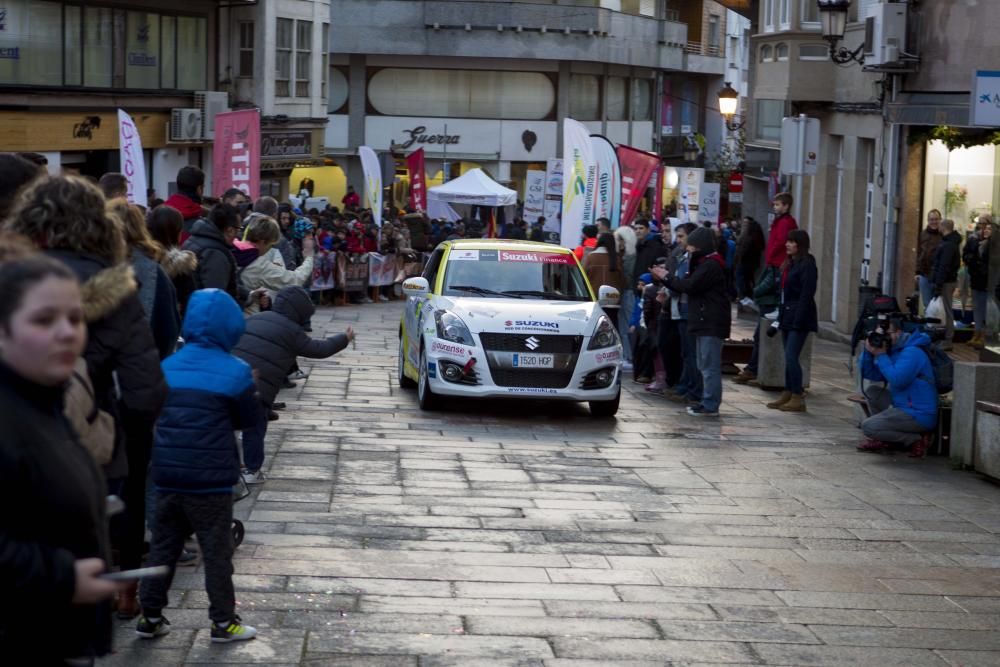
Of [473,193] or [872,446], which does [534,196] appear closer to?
[473,193]

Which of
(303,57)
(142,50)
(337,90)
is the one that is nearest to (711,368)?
(142,50)

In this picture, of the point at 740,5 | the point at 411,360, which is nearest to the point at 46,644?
the point at 411,360

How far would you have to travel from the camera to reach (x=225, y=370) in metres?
6.69

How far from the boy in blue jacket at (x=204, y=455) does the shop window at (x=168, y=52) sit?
1189 inches

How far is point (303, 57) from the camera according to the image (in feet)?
151

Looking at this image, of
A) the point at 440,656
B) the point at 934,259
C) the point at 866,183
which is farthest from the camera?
the point at 866,183

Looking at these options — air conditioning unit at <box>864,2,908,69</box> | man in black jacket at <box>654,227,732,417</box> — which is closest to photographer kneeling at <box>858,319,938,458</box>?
man in black jacket at <box>654,227,732,417</box>

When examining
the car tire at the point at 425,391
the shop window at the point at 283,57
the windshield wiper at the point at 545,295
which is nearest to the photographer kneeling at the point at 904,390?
the windshield wiper at the point at 545,295

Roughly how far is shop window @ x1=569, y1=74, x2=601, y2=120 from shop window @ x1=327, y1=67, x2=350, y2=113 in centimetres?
860

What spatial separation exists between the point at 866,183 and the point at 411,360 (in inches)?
466

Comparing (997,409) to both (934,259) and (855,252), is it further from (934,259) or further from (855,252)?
(855,252)

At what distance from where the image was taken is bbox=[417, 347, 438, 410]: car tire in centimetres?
1466

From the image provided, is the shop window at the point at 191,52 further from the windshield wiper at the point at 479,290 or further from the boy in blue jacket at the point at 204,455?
the boy in blue jacket at the point at 204,455

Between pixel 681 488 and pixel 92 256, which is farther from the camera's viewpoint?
pixel 681 488
